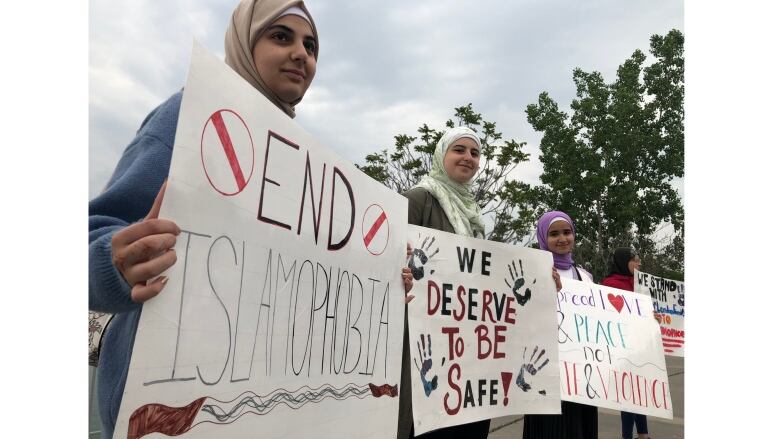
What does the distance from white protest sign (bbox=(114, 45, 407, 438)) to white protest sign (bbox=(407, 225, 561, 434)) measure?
0.46 metres

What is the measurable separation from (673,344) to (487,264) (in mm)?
3665

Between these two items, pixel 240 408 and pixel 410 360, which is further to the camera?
pixel 410 360

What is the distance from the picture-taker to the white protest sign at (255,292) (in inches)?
41.5

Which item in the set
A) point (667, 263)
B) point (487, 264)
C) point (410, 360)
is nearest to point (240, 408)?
point (410, 360)

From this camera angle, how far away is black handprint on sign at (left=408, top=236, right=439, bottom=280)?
2361mm

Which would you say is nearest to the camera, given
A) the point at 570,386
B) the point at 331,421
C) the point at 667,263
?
the point at 331,421

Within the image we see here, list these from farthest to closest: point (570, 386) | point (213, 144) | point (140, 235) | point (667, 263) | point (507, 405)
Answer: point (667, 263) < point (570, 386) < point (507, 405) < point (213, 144) < point (140, 235)

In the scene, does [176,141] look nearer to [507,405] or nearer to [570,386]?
→ [507,405]

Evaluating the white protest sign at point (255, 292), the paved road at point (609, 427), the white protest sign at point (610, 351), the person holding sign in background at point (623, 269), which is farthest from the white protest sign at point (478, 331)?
the person holding sign in background at point (623, 269)

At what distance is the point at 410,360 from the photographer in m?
2.25

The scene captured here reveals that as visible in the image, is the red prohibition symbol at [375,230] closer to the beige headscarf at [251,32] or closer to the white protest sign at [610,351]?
the beige headscarf at [251,32]

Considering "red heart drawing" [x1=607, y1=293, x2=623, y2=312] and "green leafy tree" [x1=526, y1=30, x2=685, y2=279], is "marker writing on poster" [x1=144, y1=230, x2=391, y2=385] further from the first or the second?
"green leafy tree" [x1=526, y1=30, x2=685, y2=279]

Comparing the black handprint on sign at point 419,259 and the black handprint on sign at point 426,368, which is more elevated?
the black handprint on sign at point 419,259

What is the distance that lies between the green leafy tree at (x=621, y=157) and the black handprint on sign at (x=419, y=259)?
16734 mm
